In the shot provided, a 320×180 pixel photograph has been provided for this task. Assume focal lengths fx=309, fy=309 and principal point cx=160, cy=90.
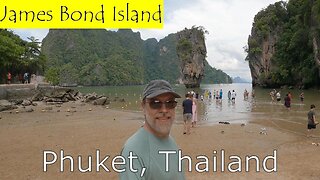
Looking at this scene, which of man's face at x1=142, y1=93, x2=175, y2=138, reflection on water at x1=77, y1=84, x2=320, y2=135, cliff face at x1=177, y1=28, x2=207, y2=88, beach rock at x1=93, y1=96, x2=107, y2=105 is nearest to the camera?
man's face at x1=142, y1=93, x2=175, y2=138

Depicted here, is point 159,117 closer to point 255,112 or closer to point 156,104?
point 156,104

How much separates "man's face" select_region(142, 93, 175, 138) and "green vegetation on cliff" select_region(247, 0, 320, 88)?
48.6m

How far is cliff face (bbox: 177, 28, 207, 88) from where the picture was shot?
8485 centimetres

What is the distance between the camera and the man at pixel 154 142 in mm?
1758

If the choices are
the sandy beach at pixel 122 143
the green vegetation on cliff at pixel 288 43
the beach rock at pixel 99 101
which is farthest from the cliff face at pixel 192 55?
the sandy beach at pixel 122 143

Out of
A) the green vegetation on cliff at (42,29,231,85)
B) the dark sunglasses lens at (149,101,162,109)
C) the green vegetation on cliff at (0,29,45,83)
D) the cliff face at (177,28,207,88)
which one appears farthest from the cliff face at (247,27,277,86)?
the dark sunglasses lens at (149,101,162,109)

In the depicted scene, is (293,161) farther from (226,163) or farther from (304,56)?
(304,56)

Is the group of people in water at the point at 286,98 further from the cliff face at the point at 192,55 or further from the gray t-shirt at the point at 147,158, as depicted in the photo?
the cliff face at the point at 192,55

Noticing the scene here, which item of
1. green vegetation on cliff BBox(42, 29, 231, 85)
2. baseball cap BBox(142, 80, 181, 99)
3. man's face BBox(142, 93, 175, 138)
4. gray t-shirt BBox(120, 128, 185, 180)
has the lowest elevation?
gray t-shirt BBox(120, 128, 185, 180)

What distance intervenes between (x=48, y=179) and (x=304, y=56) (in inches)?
2272

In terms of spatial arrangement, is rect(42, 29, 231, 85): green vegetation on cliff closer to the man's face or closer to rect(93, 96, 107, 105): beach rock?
rect(93, 96, 107, 105): beach rock

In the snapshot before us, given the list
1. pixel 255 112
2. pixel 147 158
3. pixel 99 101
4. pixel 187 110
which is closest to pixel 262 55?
pixel 99 101

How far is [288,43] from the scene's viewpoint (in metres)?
61.7

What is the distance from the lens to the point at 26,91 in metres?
31.0
